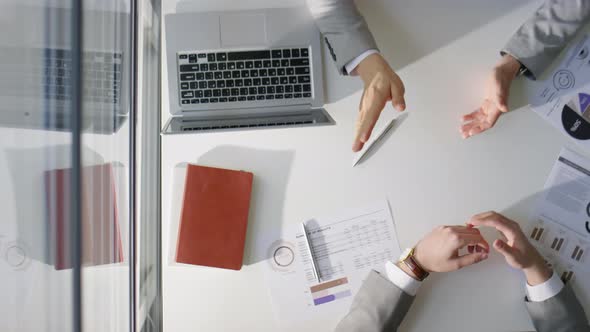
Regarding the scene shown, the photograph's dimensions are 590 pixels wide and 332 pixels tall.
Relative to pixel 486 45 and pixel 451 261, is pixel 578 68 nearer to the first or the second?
pixel 486 45

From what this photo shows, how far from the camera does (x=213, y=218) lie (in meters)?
0.94

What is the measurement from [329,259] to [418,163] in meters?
0.27

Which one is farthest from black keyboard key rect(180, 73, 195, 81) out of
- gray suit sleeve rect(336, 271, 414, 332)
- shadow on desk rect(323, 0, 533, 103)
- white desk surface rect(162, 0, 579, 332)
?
gray suit sleeve rect(336, 271, 414, 332)

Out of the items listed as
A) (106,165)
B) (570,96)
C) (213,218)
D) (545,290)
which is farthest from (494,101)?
(106,165)

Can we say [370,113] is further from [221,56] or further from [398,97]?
[221,56]

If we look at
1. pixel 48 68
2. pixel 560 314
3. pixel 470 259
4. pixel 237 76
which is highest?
pixel 237 76

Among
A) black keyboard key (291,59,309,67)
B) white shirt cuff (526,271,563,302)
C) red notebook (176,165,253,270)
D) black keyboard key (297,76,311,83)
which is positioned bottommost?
white shirt cuff (526,271,563,302)

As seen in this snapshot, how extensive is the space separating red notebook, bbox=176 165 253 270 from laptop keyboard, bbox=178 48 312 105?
0.50 feet

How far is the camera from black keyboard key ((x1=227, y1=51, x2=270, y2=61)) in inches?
37.2

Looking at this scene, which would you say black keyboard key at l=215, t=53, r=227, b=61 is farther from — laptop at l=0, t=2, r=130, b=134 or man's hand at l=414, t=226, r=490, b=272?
man's hand at l=414, t=226, r=490, b=272

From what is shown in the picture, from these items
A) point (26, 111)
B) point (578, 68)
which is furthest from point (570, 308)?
point (26, 111)

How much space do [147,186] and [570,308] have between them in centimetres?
88

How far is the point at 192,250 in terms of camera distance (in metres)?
0.94

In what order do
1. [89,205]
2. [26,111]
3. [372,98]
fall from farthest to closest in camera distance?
1. [372,98]
2. [89,205]
3. [26,111]
